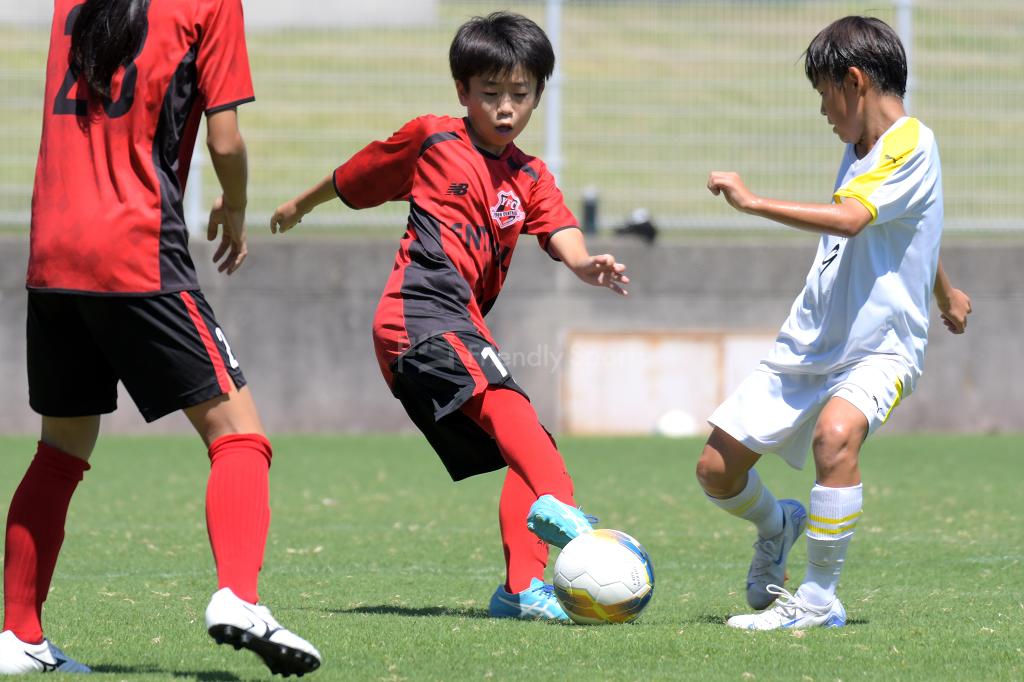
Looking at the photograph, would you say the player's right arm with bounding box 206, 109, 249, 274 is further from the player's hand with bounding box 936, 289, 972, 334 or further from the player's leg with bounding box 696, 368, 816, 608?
the player's hand with bounding box 936, 289, 972, 334

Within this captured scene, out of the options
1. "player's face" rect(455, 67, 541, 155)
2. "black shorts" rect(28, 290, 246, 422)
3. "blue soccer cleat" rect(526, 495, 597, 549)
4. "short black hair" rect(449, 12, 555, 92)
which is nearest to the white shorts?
"blue soccer cleat" rect(526, 495, 597, 549)

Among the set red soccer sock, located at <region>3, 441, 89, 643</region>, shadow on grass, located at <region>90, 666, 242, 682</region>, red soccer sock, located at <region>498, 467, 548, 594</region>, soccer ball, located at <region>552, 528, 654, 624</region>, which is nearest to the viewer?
shadow on grass, located at <region>90, 666, 242, 682</region>

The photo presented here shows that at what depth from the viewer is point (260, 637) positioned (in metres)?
3.33

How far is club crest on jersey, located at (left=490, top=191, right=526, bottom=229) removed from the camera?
16.3 feet

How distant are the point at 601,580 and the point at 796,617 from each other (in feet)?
1.92

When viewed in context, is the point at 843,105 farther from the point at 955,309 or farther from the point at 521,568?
the point at 521,568

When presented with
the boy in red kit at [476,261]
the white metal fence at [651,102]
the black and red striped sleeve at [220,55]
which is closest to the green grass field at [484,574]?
the boy in red kit at [476,261]

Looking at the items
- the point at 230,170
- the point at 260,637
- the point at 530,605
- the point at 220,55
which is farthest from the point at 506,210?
the point at 260,637

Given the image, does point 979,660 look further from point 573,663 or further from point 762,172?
point 762,172

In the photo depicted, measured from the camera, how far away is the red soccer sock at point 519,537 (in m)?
4.75

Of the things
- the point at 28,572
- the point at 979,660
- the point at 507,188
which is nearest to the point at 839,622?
the point at 979,660

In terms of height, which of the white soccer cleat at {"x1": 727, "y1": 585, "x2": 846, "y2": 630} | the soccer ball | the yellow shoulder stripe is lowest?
the white soccer cleat at {"x1": 727, "y1": 585, "x2": 846, "y2": 630}

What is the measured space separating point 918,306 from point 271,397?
759 cm

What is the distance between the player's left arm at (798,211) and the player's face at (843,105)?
1.25ft
